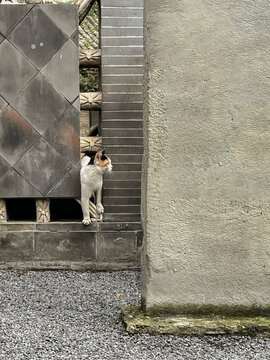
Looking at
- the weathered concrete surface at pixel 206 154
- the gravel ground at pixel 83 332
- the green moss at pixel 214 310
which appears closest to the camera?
the gravel ground at pixel 83 332

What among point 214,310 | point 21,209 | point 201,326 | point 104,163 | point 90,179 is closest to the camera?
point 201,326

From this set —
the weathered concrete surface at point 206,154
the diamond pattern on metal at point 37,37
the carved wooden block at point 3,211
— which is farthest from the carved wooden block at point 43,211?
the weathered concrete surface at point 206,154

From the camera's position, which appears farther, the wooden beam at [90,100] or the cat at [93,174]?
the wooden beam at [90,100]

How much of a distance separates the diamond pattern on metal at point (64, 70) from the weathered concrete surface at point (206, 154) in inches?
84.3

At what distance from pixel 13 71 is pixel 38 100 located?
1.47ft

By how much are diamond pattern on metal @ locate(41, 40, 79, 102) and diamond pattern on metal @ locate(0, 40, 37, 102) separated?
202mm

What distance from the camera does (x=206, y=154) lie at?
3.57 meters

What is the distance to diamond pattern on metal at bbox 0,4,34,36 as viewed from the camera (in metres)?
5.43

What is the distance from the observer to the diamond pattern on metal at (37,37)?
215 inches

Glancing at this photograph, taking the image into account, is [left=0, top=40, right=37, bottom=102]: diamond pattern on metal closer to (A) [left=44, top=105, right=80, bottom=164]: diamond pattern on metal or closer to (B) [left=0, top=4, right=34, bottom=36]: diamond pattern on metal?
(B) [left=0, top=4, right=34, bottom=36]: diamond pattern on metal

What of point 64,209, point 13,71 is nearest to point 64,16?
point 13,71

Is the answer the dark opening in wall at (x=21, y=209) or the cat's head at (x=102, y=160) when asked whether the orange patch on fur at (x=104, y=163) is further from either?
the dark opening in wall at (x=21, y=209)

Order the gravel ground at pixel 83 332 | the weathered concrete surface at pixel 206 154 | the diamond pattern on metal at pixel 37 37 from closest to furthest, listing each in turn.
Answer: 1. the gravel ground at pixel 83 332
2. the weathered concrete surface at pixel 206 154
3. the diamond pattern on metal at pixel 37 37

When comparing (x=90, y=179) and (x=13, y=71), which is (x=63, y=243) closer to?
(x=90, y=179)
